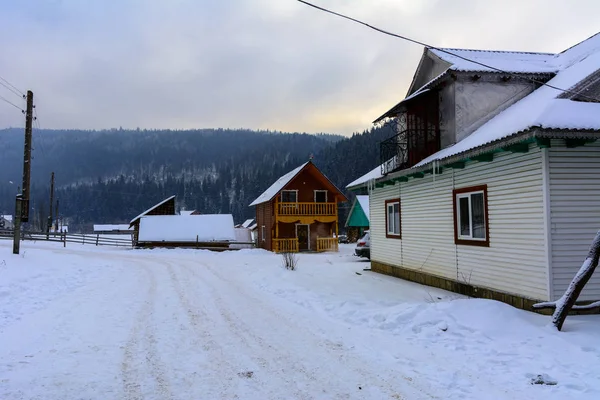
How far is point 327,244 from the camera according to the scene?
110ft

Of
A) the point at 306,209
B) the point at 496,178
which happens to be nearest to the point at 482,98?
the point at 496,178

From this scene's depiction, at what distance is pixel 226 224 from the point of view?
123 ft

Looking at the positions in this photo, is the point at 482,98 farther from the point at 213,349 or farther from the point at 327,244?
the point at 327,244

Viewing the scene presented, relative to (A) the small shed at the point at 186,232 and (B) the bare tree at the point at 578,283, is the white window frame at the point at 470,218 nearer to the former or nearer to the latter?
(B) the bare tree at the point at 578,283

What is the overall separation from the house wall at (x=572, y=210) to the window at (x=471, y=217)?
182cm

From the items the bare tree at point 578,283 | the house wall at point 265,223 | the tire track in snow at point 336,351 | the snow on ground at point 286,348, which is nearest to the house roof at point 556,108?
the bare tree at point 578,283

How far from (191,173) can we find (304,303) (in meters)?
175

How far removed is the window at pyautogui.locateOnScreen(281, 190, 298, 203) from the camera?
110ft

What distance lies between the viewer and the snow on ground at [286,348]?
14.8ft

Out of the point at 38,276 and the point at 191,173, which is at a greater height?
the point at 191,173

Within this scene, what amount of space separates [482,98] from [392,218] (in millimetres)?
5351

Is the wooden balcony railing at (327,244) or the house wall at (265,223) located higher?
the house wall at (265,223)

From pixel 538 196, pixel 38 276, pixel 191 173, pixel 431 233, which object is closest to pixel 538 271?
pixel 538 196

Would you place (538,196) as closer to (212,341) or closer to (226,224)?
(212,341)
